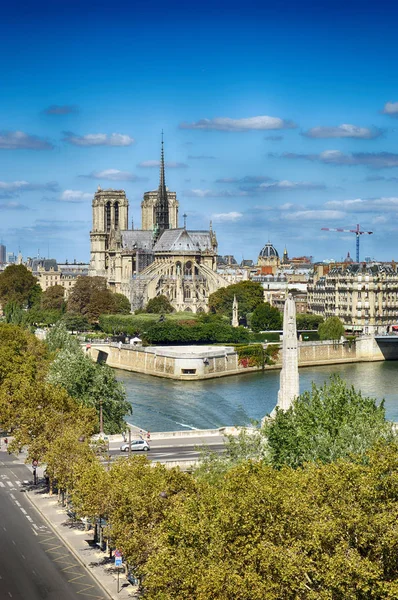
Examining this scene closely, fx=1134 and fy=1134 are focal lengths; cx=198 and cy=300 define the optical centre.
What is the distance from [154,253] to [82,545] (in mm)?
124063

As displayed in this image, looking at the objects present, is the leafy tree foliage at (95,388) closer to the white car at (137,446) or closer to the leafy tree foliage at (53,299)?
the white car at (137,446)

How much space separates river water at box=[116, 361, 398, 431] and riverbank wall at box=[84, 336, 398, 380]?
1.33m

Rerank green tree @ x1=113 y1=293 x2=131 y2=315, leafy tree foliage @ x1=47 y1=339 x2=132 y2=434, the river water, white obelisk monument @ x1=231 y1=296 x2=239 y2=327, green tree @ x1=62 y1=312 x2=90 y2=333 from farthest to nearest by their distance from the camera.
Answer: green tree @ x1=113 y1=293 x2=131 y2=315, white obelisk monument @ x1=231 y1=296 x2=239 y2=327, green tree @ x1=62 y1=312 x2=90 y2=333, the river water, leafy tree foliage @ x1=47 y1=339 x2=132 y2=434

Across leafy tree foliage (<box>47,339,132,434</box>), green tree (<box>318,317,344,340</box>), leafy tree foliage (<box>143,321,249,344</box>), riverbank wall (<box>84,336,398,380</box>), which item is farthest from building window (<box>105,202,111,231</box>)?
leafy tree foliage (<box>47,339,132,434</box>)

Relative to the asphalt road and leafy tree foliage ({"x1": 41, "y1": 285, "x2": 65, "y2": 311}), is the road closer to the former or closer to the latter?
the asphalt road

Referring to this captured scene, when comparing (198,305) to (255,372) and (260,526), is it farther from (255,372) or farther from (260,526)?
(260,526)

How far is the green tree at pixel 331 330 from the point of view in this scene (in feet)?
352

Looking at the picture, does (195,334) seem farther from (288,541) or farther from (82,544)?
(288,541)

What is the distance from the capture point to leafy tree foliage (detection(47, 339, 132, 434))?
2093 inches

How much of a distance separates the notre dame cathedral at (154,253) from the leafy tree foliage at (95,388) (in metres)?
86.3

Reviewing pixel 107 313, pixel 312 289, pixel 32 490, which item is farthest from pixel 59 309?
pixel 32 490

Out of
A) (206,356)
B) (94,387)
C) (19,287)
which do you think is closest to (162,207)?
(19,287)

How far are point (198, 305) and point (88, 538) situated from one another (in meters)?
111

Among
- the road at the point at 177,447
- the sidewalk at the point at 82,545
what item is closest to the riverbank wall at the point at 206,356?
the road at the point at 177,447
